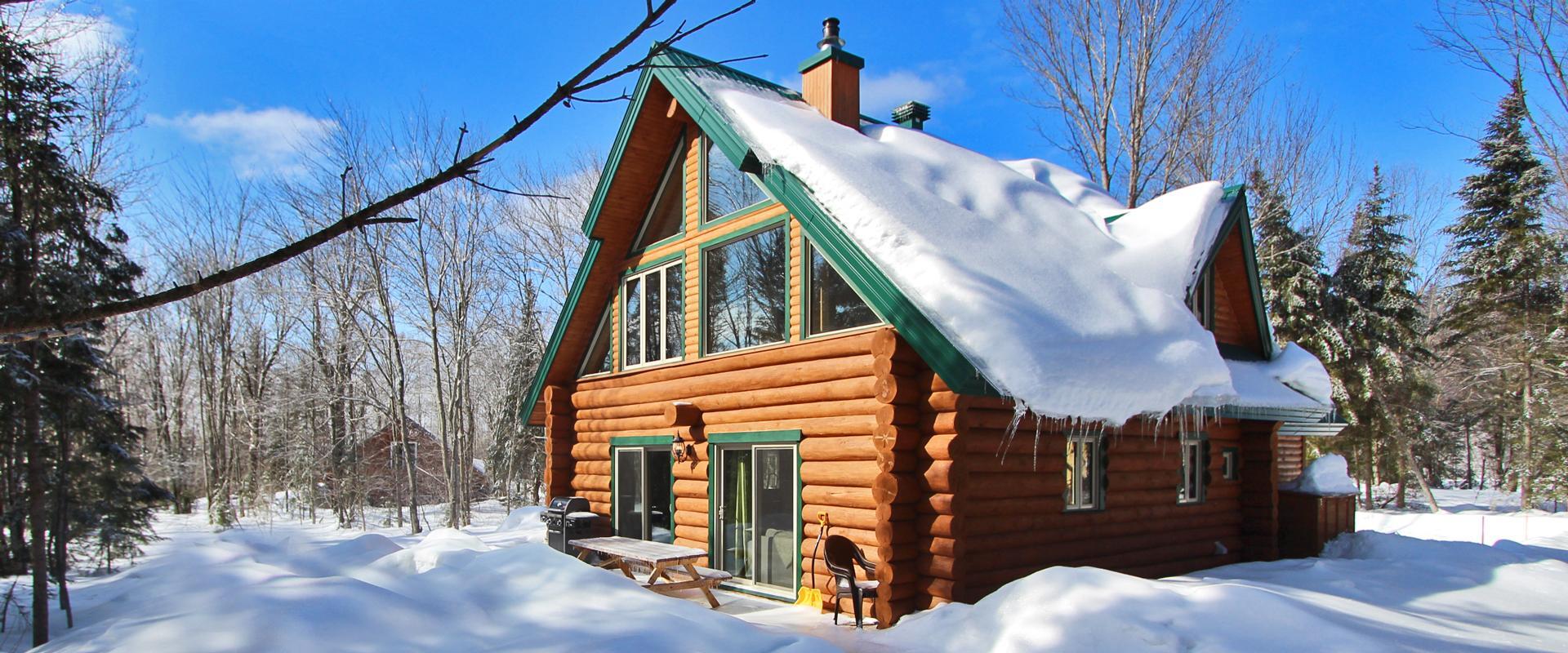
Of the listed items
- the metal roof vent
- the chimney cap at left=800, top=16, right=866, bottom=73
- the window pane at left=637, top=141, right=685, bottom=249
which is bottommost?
the window pane at left=637, top=141, right=685, bottom=249

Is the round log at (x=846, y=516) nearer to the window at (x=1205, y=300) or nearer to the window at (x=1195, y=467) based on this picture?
the window at (x=1195, y=467)

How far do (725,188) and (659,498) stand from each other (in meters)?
3.85

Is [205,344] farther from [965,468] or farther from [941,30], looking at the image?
[965,468]

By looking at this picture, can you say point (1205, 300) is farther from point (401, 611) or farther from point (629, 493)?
point (401, 611)

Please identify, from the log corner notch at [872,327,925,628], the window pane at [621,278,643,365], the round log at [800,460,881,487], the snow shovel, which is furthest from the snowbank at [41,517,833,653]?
the window pane at [621,278,643,365]

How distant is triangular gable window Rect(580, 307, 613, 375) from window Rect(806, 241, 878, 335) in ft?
13.5

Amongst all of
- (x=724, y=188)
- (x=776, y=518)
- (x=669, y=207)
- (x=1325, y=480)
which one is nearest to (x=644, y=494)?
(x=776, y=518)

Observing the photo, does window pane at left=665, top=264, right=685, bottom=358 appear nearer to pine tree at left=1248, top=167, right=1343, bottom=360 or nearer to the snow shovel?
the snow shovel

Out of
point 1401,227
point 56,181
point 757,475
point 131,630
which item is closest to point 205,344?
point 56,181

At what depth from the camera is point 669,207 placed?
11.0m

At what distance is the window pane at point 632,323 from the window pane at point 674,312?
0.58 meters

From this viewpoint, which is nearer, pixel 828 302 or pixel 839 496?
pixel 839 496

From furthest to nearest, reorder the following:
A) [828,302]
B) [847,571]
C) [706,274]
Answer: [706,274] → [828,302] → [847,571]

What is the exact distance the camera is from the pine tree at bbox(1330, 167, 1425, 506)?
22344 mm
